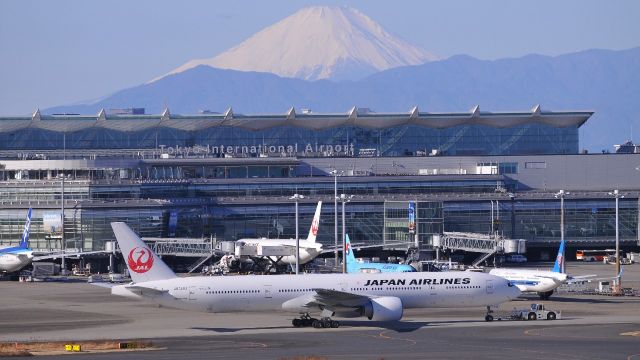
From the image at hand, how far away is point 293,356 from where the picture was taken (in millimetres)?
78812

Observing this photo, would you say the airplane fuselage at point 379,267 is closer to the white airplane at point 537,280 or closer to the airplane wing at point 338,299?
the white airplane at point 537,280

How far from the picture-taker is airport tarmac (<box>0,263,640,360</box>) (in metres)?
80.7

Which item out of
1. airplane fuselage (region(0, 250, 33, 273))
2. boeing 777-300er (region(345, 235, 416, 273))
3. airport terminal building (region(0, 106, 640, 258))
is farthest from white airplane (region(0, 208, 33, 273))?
boeing 777-300er (region(345, 235, 416, 273))

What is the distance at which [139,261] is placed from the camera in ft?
315

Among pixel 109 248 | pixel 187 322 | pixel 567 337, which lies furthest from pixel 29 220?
pixel 567 337

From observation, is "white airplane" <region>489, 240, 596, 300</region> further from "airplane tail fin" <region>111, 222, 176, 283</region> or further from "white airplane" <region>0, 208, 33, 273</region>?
"white airplane" <region>0, 208, 33, 273</region>

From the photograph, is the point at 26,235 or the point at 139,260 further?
the point at 26,235

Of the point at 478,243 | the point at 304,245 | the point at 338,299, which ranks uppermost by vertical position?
the point at 478,243

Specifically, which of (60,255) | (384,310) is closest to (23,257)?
(60,255)

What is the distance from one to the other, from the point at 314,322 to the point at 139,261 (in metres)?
12.6

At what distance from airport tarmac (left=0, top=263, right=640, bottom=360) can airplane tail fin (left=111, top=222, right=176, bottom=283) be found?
370 cm

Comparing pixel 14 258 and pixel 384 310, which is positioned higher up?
pixel 14 258

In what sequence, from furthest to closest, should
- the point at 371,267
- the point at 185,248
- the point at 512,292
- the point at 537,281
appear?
1. the point at 185,248
2. the point at 371,267
3. the point at 537,281
4. the point at 512,292

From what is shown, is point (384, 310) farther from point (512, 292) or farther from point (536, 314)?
point (536, 314)
